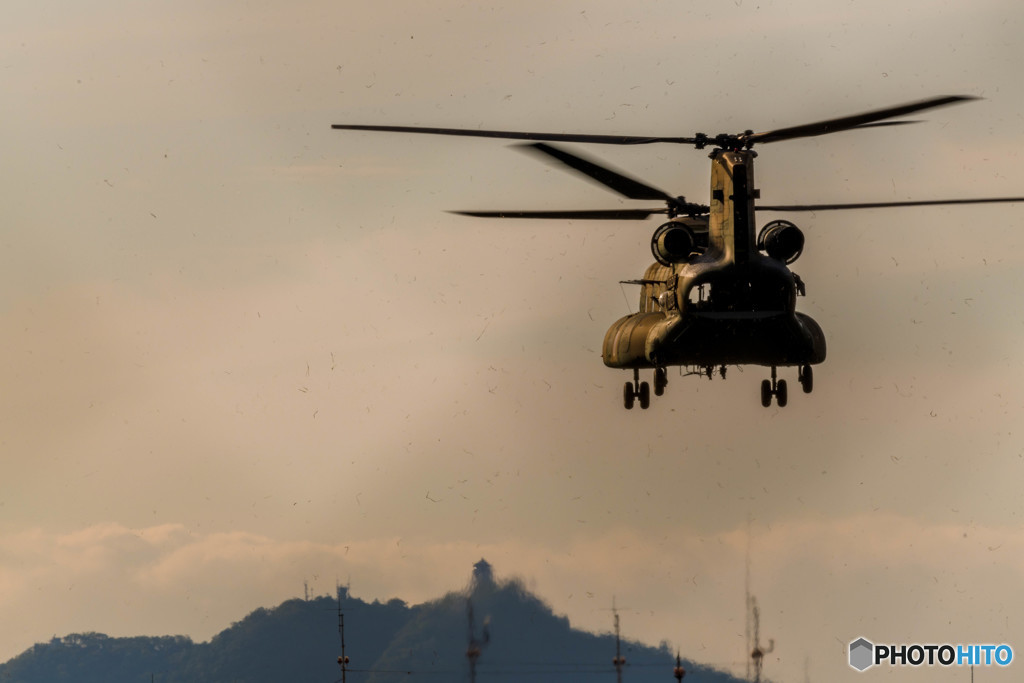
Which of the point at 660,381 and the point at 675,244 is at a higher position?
the point at 675,244

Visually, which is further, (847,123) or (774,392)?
(774,392)

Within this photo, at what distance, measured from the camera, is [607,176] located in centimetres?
5906

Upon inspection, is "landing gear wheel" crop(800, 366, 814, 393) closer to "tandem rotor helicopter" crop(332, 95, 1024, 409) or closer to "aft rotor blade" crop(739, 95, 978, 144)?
"tandem rotor helicopter" crop(332, 95, 1024, 409)

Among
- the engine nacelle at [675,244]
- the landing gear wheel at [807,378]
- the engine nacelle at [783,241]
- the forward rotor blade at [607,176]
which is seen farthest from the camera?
the landing gear wheel at [807,378]

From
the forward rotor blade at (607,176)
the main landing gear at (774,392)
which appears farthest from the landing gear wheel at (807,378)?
the forward rotor blade at (607,176)

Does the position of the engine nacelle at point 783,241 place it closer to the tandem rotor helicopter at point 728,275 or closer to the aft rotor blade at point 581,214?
the tandem rotor helicopter at point 728,275

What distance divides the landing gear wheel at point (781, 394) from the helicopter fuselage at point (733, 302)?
14.8ft

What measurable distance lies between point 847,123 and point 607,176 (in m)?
10.7

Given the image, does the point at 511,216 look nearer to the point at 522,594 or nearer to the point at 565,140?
the point at 565,140

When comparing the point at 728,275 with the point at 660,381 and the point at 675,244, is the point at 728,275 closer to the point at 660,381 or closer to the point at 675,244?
the point at 675,244

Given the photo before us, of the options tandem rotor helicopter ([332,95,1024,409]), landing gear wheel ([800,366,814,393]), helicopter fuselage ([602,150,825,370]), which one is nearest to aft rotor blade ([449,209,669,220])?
tandem rotor helicopter ([332,95,1024,409])

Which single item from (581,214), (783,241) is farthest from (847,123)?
(581,214)

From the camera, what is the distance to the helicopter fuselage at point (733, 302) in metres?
56.2

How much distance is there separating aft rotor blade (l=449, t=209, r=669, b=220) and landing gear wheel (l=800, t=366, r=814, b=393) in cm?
933
